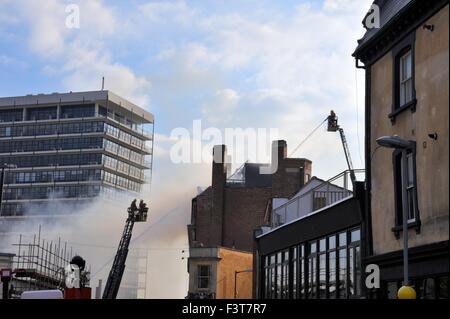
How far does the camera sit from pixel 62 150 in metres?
154

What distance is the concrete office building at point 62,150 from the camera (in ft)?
492

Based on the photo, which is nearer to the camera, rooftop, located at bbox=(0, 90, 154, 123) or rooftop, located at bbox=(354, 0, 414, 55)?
rooftop, located at bbox=(354, 0, 414, 55)

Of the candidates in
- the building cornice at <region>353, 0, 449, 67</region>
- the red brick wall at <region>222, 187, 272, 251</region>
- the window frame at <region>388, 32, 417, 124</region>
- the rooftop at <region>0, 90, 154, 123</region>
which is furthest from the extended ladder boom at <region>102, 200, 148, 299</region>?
the rooftop at <region>0, 90, 154, 123</region>

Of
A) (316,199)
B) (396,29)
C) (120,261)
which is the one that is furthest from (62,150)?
(396,29)

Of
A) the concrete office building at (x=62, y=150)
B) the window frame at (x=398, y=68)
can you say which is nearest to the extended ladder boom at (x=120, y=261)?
the window frame at (x=398, y=68)

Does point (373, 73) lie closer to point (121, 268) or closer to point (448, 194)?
point (448, 194)

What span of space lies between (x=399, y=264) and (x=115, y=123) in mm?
142945

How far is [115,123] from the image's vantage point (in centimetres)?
15800

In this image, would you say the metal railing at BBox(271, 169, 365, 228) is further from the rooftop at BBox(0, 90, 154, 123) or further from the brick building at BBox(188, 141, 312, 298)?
the rooftop at BBox(0, 90, 154, 123)

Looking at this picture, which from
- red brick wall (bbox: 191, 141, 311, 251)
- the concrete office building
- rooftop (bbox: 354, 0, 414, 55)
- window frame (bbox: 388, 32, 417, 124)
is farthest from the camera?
the concrete office building

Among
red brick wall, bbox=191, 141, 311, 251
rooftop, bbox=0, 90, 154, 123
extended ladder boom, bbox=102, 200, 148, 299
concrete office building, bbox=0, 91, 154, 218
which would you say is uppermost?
rooftop, bbox=0, 90, 154, 123

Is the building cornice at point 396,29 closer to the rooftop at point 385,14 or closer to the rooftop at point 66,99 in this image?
the rooftop at point 385,14

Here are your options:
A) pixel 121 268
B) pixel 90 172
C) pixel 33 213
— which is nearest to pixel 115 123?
pixel 90 172

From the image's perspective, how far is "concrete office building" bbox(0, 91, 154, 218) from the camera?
492 ft
